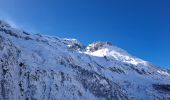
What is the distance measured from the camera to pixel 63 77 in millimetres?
127562

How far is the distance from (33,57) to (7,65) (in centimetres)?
2209

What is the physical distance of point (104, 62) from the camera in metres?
183

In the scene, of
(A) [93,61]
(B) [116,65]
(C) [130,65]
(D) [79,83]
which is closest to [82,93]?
(D) [79,83]

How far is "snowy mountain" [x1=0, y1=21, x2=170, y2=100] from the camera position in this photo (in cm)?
11238

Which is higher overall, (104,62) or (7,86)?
(104,62)

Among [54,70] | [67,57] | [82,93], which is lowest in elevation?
[82,93]

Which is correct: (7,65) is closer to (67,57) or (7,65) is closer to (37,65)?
(37,65)

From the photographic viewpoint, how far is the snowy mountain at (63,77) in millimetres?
112375

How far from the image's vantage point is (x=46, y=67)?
130 metres

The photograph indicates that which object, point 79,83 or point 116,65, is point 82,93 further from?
point 116,65

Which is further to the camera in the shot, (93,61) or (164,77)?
(164,77)

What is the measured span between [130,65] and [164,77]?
66.3 ft

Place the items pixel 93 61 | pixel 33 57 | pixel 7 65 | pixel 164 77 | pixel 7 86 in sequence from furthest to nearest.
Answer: pixel 164 77 → pixel 93 61 → pixel 33 57 → pixel 7 65 → pixel 7 86

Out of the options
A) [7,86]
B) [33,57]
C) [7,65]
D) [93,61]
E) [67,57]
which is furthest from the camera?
[93,61]
